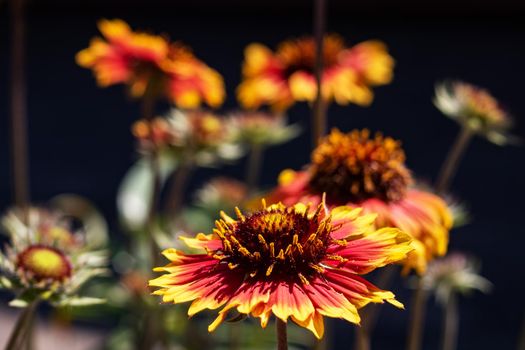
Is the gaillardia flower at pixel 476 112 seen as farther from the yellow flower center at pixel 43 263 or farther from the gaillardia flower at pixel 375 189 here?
the yellow flower center at pixel 43 263

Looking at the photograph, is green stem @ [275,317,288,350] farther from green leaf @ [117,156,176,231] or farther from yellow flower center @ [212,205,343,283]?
green leaf @ [117,156,176,231]

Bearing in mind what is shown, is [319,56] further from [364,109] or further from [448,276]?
[364,109]

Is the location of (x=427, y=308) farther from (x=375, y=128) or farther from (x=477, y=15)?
(x=477, y=15)

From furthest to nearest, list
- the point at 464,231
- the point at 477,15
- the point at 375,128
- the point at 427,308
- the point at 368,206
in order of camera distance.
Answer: the point at 477,15, the point at 375,128, the point at 464,231, the point at 427,308, the point at 368,206

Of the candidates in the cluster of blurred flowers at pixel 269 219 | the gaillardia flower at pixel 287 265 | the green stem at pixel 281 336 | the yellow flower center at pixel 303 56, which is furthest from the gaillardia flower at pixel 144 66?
the green stem at pixel 281 336

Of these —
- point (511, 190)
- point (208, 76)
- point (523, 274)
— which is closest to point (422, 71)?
point (511, 190)

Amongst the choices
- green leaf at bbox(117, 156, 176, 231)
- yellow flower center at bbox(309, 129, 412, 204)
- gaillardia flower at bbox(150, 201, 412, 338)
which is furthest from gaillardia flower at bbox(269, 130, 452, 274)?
green leaf at bbox(117, 156, 176, 231)

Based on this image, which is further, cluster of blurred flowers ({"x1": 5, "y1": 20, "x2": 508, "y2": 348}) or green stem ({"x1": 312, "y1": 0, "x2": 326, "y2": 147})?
green stem ({"x1": 312, "y1": 0, "x2": 326, "y2": 147})
